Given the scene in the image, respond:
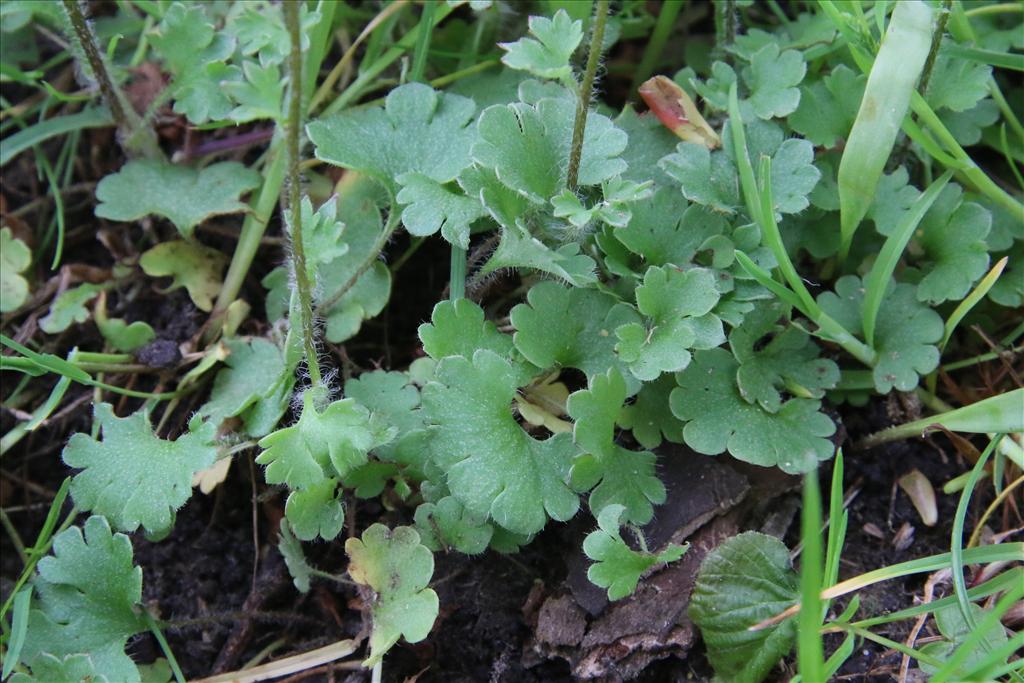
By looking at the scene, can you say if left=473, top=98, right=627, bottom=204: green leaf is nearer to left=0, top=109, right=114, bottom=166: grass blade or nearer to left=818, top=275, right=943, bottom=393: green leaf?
left=818, top=275, right=943, bottom=393: green leaf

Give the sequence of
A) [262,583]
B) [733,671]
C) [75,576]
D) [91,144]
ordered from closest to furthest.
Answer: [733,671]
[75,576]
[262,583]
[91,144]

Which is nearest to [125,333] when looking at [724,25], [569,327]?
[569,327]

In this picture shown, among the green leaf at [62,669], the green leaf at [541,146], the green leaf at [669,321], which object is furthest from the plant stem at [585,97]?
the green leaf at [62,669]

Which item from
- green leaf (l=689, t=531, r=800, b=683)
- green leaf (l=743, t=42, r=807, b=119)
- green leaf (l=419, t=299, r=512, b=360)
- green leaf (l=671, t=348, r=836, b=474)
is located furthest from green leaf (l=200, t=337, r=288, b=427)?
green leaf (l=743, t=42, r=807, b=119)

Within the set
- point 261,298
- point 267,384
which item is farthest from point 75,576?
point 261,298

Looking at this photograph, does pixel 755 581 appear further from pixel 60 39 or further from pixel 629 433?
pixel 60 39
